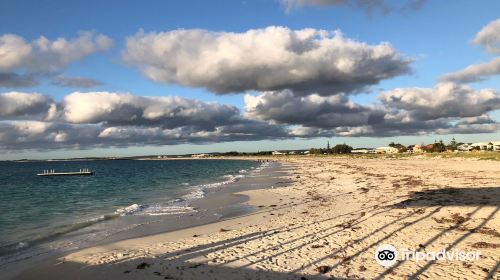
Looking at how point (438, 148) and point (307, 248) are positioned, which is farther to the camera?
point (438, 148)

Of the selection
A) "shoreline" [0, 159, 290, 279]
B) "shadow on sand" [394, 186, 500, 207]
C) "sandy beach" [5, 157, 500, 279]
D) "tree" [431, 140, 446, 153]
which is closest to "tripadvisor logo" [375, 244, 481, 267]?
"sandy beach" [5, 157, 500, 279]

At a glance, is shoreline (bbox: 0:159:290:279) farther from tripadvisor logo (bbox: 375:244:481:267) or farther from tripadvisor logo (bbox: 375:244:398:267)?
tripadvisor logo (bbox: 375:244:481:267)

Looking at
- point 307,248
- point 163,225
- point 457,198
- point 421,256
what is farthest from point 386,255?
point 457,198

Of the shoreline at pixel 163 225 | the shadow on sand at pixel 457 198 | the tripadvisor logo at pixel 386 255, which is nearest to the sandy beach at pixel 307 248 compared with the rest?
the tripadvisor logo at pixel 386 255

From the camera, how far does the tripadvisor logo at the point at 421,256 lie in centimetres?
1041

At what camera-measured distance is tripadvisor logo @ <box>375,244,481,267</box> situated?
10.4 m

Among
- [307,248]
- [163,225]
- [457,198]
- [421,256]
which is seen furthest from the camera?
[457,198]

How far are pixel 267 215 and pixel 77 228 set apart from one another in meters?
10.6

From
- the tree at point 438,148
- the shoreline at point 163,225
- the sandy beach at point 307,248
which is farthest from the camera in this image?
the tree at point 438,148

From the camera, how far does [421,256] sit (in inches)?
424

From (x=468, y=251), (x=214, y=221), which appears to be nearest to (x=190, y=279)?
(x=468, y=251)

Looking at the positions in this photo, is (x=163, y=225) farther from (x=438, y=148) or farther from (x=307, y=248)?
(x=438, y=148)

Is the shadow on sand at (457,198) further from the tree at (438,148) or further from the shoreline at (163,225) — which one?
the tree at (438,148)

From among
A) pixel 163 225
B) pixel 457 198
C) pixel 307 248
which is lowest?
pixel 163 225
